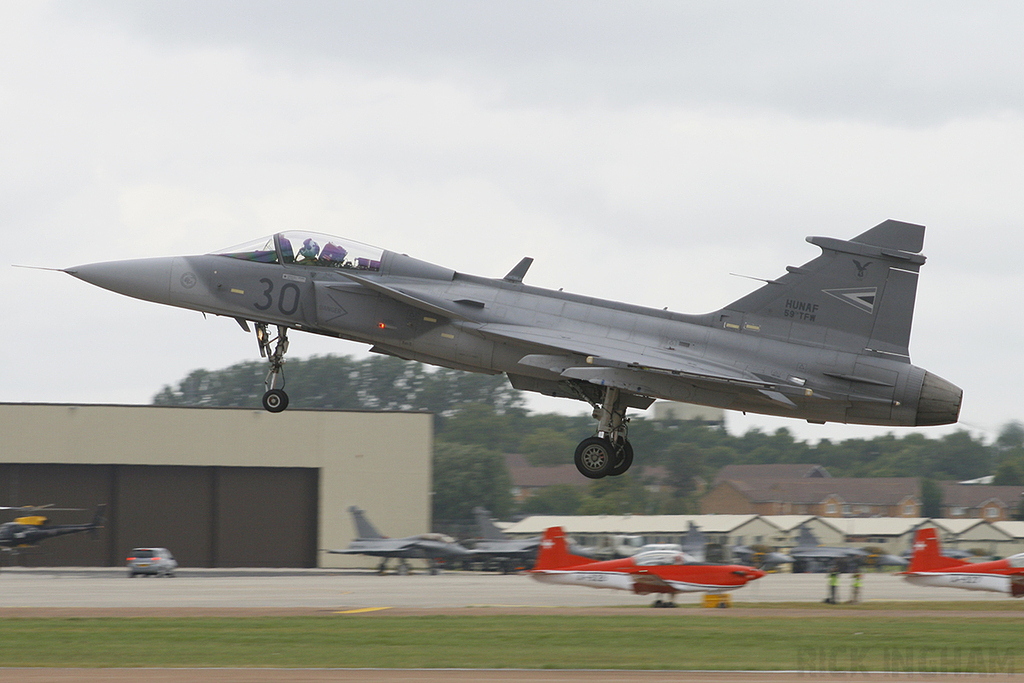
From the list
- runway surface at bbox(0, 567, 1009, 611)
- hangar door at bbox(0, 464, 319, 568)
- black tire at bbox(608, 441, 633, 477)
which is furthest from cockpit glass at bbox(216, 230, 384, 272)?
hangar door at bbox(0, 464, 319, 568)

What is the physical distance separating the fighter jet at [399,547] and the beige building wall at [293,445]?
1.86m

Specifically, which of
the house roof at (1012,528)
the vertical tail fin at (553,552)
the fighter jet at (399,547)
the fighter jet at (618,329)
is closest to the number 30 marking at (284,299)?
the fighter jet at (618,329)

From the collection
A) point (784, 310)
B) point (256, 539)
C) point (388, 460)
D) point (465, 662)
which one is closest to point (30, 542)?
point (256, 539)

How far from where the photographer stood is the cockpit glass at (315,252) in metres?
22.1

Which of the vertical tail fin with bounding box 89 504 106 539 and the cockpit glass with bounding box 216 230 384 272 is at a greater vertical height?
the cockpit glass with bounding box 216 230 384 272

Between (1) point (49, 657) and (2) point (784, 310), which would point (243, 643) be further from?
(2) point (784, 310)

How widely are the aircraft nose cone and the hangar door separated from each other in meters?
39.5

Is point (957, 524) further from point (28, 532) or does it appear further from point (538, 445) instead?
point (28, 532)

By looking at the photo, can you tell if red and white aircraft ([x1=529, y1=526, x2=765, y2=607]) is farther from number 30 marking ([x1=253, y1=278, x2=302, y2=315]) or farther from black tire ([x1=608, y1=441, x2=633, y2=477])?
number 30 marking ([x1=253, y1=278, x2=302, y2=315])

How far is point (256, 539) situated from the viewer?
61.6 m

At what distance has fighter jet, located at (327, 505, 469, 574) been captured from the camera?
5772cm

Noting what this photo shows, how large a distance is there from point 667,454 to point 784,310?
83.0 metres

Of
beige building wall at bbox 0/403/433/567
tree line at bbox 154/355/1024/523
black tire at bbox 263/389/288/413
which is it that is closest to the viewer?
black tire at bbox 263/389/288/413

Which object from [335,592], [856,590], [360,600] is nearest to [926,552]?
[856,590]
